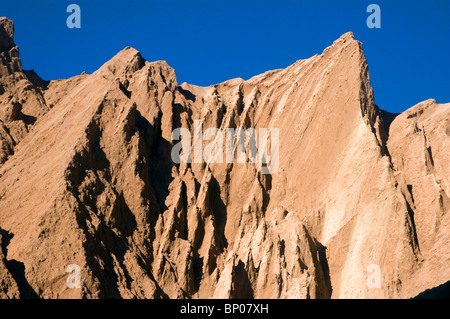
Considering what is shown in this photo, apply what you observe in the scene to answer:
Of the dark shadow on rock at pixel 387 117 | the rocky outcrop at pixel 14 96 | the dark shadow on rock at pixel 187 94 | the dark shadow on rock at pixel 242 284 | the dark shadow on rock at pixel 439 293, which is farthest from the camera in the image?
the dark shadow on rock at pixel 187 94

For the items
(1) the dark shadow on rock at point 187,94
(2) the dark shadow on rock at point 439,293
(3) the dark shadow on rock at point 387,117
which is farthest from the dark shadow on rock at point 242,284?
(1) the dark shadow on rock at point 187,94

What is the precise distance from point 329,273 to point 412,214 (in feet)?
22.8

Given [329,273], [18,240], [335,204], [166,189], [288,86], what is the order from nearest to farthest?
[18,240] < [329,273] < [335,204] < [166,189] < [288,86]

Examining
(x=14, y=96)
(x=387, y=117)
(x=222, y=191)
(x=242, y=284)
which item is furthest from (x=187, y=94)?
(x=242, y=284)

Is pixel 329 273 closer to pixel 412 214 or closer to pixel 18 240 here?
pixel 412 214

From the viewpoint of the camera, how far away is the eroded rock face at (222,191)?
1538 inches

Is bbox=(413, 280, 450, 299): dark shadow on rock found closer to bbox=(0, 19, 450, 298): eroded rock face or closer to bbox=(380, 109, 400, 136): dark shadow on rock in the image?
bbox=(0, 19, 450, 298): eroded rock face

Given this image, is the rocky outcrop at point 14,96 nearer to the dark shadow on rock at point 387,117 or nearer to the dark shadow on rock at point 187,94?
the dark shadow on rock at point 187,94

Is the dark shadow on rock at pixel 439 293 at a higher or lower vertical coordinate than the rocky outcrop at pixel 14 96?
lower

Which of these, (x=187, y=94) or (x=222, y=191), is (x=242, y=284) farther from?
(x=187, y=94)

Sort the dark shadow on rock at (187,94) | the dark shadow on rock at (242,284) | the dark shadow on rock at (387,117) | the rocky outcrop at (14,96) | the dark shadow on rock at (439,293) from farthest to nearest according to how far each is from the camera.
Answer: the dark shadow on rock at (187,94), the dark shadow on rock at (387,117), the rocky outcrop at (14,96), the dark shadow on rock at (242,284), the dark shadow on rock at (439,293)
